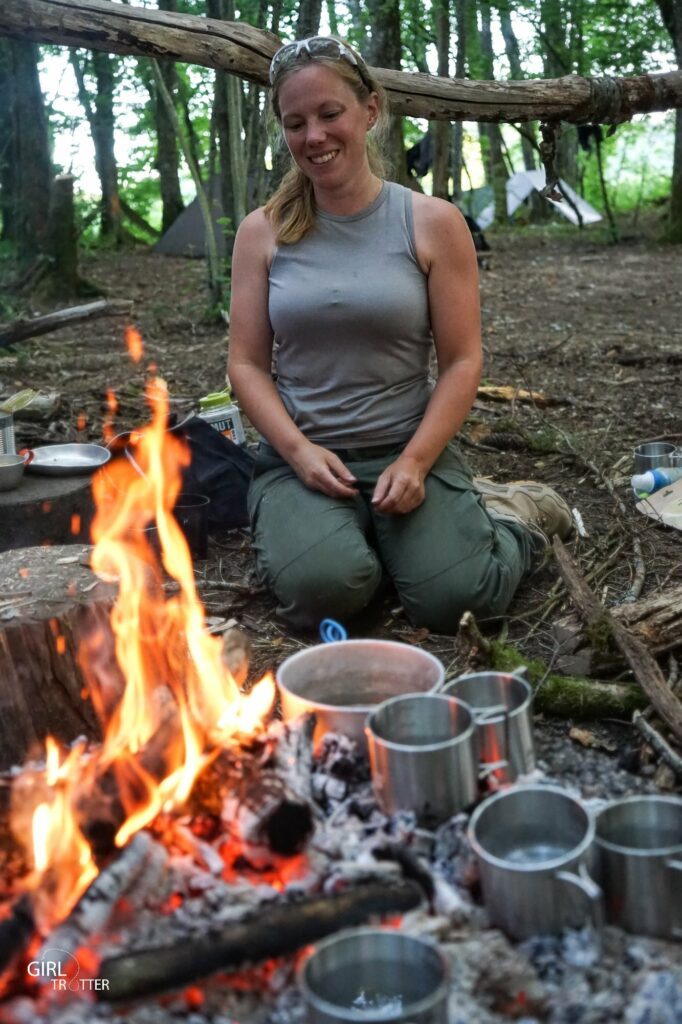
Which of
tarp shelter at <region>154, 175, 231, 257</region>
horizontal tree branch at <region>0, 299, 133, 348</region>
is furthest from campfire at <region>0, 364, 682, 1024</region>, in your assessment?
tarp shelter at <region>154, 175, 231, 257</region>

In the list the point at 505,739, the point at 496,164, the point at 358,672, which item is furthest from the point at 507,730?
the point at 496,164

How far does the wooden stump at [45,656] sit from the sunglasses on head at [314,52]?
1617 mm

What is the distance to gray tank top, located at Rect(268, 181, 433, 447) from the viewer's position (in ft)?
10.8

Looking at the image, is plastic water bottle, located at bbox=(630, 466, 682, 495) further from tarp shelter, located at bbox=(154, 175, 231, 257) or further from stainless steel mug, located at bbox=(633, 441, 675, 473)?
tarp shelter, located at bbox=(154, 175, 231, 257)

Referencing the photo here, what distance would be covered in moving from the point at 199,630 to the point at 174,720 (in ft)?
1.23

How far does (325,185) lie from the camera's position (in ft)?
10.5

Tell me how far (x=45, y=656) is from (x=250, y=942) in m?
1.05

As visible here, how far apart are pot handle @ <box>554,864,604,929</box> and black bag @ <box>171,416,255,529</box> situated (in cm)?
267

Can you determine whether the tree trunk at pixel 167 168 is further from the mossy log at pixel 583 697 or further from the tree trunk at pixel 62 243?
the mossy log at pixel 583 697

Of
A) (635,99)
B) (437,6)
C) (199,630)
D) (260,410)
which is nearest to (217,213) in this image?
(437,6)

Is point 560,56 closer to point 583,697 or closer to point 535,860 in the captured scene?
point 583,697

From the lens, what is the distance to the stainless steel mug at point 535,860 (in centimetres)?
172

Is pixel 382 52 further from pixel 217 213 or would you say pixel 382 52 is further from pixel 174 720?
pixel 174 720

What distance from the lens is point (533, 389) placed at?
632cm
